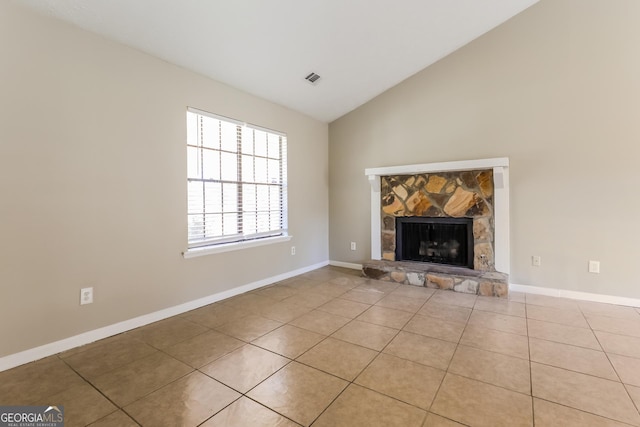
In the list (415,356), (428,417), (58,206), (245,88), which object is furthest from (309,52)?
(428,417)

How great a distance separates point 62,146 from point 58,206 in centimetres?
44

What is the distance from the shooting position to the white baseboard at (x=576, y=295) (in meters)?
2.95

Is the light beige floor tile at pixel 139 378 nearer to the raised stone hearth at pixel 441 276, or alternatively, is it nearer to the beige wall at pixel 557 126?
the raised stone hearth at pixel 441 276

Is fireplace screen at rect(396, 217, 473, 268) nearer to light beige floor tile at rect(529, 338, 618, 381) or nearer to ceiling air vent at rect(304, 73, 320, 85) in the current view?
light beige floor tile at rect(529, 338, 618, 381)

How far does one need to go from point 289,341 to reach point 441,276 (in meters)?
2.18

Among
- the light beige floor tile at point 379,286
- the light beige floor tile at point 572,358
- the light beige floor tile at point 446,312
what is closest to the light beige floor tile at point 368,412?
the light beige floor tile at point 572,358

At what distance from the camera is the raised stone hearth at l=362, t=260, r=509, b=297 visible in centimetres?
329

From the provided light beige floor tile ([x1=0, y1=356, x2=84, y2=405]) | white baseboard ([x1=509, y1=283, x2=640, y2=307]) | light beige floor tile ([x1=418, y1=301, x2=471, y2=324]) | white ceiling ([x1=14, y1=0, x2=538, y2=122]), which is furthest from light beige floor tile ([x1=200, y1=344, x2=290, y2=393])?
white baseboard ([x1=509, y1=283, x2=640, y2=307])

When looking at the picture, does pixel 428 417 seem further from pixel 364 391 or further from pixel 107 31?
pixel 107 31

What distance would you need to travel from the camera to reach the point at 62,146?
2.14 metres

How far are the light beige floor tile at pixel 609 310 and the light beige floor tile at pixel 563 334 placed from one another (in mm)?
580

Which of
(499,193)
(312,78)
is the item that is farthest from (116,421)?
(499,193)

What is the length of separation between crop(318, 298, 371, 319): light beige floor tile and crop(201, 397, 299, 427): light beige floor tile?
1.36 metres

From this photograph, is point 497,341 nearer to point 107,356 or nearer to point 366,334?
point 366,334
